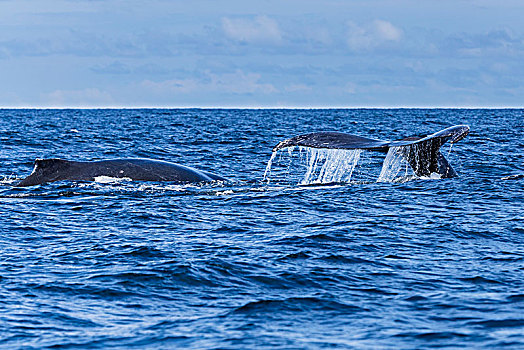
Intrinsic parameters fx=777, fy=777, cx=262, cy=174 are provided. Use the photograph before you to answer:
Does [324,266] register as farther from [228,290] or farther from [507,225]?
[507,225]

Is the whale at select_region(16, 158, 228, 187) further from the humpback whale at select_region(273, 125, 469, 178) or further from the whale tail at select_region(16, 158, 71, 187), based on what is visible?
the humpback whale at select_region(273, 125, 469, 178)

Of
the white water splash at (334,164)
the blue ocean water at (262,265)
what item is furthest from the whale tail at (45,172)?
the white water splash at (334,164)

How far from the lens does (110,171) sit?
1620cm

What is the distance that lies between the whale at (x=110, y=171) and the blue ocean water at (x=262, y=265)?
1.24 feet

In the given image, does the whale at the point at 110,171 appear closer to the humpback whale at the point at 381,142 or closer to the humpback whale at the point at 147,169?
the humpback whale at the point at 147,169

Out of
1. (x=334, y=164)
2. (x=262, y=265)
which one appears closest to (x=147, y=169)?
(x=334, y=164)

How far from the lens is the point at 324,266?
9.22 meters

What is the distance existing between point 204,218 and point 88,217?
6.12 feet

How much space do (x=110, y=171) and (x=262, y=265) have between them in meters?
7.83

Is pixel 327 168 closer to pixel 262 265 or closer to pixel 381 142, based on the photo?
pixel 381 142

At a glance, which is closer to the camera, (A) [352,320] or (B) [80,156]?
(A) [352,320]

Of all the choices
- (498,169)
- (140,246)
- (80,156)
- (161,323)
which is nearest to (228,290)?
(161,323)

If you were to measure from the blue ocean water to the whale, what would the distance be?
38 centimetres

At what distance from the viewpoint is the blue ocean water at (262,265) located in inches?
271
